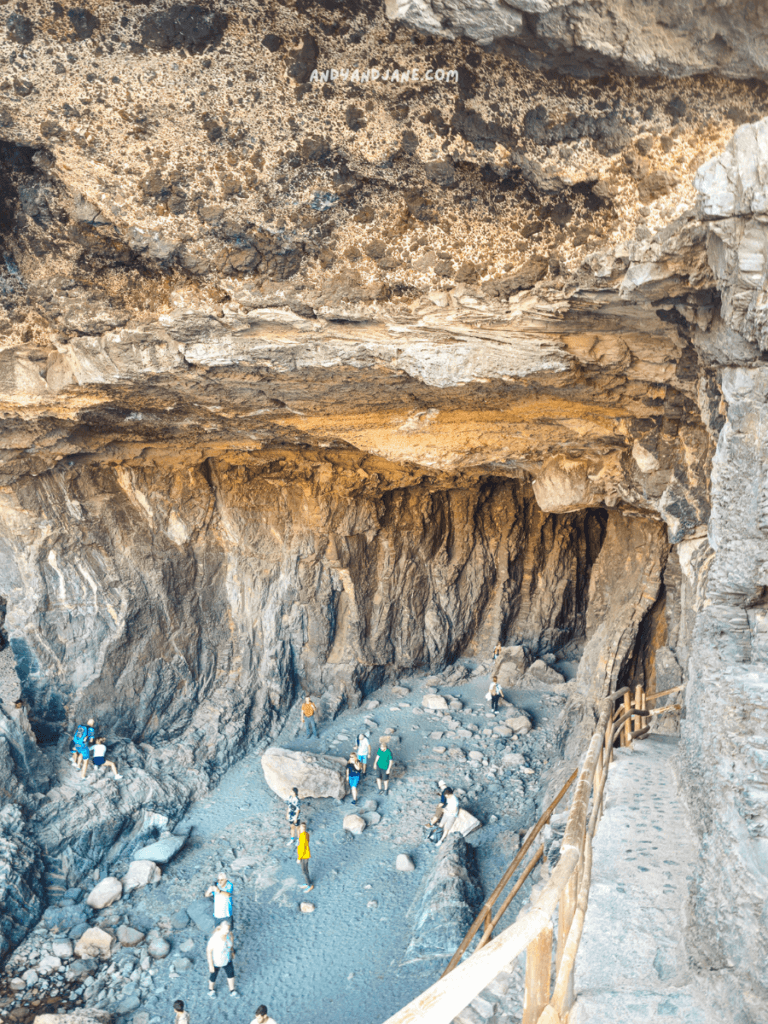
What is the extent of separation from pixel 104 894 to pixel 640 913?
8255mm

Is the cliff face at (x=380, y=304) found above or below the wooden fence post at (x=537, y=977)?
above

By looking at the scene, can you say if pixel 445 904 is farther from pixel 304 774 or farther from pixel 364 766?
pixel 304 774

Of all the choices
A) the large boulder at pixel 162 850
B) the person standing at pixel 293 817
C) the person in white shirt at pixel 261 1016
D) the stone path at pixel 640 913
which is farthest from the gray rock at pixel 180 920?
the stone path at pixel 640 913

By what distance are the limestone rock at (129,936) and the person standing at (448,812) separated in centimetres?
434

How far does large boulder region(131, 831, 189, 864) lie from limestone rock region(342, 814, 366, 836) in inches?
101

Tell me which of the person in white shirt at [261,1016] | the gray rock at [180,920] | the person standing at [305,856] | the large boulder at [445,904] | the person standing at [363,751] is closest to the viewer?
the person in white shirt at [261,1016]

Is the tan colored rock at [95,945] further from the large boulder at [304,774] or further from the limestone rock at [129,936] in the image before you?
the large boulder at [304,774]

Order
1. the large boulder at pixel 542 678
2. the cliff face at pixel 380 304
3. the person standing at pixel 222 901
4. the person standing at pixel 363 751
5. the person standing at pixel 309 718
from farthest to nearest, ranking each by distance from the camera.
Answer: the large boulder at pixel 542 678 → the person standing at pixel 309 718 → the person standing at pixel 363 751 → the person standing at pixel 222 901 → the cliff face at pixel 380 304

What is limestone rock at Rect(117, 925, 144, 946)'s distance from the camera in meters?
8.48

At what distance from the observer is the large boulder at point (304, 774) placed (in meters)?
10.9

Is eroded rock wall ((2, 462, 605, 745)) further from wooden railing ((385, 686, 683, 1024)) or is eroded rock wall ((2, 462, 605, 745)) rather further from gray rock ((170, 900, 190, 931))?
wooden railing ((385, 686, 683, 1024))

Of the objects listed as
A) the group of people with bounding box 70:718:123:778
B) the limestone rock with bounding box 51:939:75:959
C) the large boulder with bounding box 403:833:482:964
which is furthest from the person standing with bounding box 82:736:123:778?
the large boulder with bounding box 403:833:482:964

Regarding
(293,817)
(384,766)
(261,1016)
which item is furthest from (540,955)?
→ (384,766)

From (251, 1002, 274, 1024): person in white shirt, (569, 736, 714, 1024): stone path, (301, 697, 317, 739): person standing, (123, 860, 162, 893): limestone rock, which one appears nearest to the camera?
(569, 736, 714, 1024): stone path
